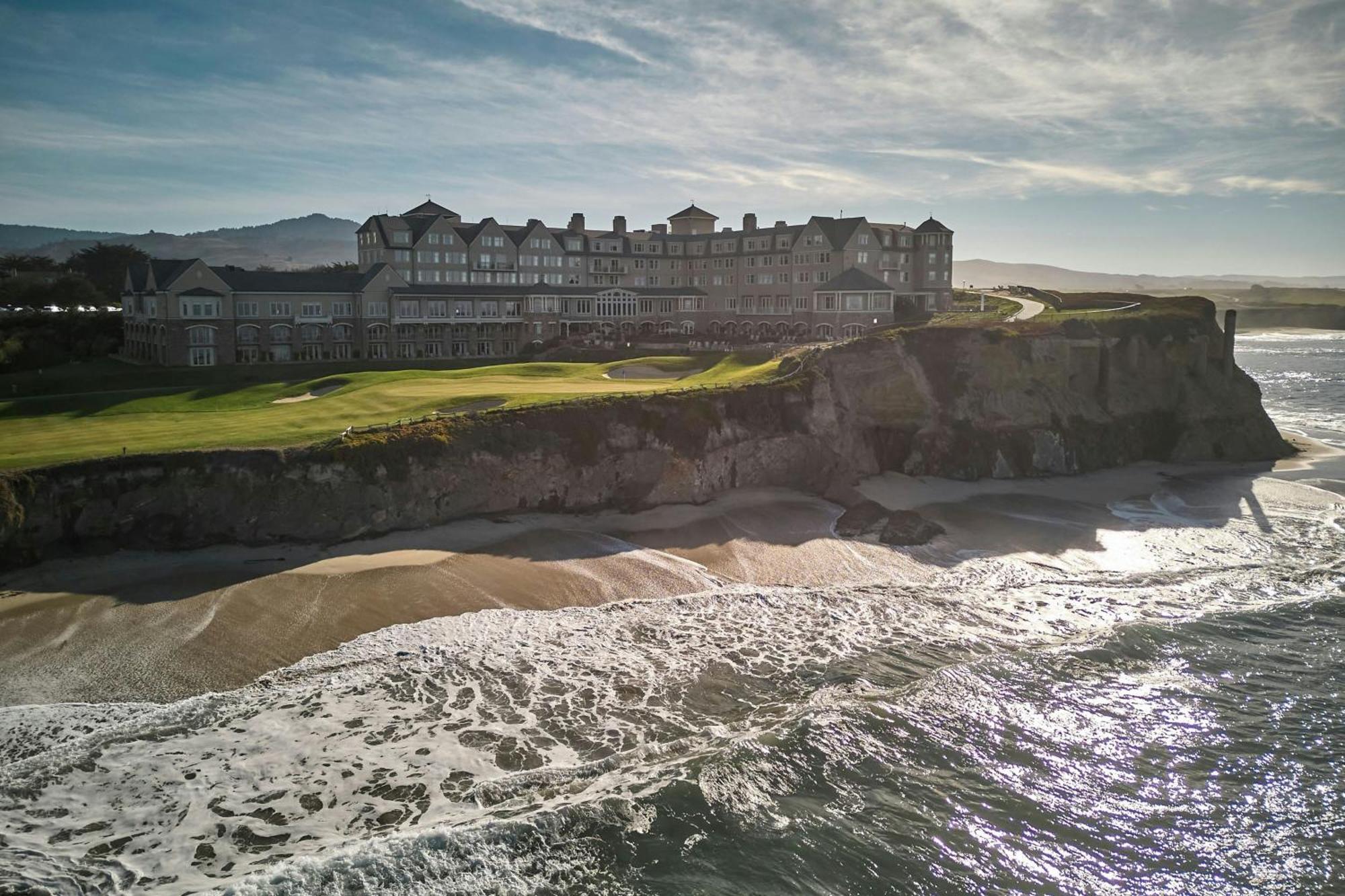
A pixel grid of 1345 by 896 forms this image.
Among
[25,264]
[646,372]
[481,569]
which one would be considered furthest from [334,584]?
[25,264]

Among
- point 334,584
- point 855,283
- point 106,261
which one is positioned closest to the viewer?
point 334,584

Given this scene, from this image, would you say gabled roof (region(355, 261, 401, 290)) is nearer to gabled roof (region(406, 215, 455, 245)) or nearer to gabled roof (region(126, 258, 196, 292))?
gabled roof (region(406, 215, 455, 245))

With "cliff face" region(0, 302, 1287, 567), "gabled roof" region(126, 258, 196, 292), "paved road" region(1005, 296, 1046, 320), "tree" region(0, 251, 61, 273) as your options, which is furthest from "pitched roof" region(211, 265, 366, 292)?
"paved road" region(1005, 296, 1046, 320)

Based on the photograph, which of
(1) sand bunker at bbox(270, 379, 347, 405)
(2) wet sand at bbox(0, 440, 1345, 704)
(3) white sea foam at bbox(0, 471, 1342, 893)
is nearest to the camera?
(3) white sea foam at bbox(0, 471, 1342, 893)

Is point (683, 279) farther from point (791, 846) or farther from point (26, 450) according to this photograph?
point (791, 846)

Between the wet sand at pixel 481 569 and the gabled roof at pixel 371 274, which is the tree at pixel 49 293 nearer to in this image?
the gabled roof at pixel 371 274

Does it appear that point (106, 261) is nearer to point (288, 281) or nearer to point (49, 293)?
point (49, 293)

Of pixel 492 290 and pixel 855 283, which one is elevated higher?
pixel 855 283
